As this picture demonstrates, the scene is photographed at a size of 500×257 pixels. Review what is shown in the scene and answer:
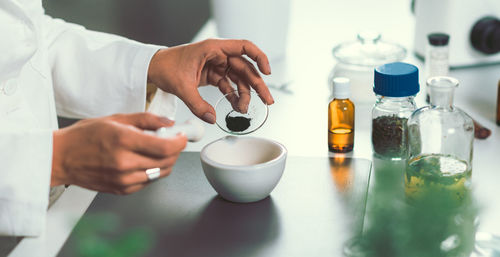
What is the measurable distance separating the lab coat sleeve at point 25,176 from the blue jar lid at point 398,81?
574 millimetres

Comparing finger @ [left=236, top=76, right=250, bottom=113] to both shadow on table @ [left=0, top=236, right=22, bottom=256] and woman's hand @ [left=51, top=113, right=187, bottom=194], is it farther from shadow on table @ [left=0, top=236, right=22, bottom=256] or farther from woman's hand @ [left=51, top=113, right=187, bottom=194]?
shadow on table @ [left=0, top=236, right=22, bottom=256]

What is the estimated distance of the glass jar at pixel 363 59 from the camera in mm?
1357

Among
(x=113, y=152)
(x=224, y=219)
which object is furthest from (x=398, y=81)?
(x=113, y=152)

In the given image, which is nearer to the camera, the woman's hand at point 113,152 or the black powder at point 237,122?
the woman's hand at point 113,152

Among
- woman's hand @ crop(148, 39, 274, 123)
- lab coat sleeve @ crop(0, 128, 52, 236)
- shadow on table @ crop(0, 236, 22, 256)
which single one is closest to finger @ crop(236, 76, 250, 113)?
woman's hand @ crop(148, 39, 274, 123)

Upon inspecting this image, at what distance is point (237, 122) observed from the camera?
3.40ft

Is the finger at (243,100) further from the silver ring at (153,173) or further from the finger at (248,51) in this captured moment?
the silver ring at (153,173)

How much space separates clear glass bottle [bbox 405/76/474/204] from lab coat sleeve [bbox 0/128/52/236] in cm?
55

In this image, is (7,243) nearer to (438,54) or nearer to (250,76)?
(250,76)

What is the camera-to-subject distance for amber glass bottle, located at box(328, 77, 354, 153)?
45.4 inches

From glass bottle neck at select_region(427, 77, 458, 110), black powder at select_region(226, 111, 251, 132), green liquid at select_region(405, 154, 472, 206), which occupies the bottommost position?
green liquid at select_region(405, 154, 472, 206)

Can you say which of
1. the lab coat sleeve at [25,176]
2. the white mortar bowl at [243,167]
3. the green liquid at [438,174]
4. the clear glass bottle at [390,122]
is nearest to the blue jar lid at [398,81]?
the clear glass bottle at [390,122]

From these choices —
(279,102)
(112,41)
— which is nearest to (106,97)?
(112,41)

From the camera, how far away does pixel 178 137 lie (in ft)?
2.47
